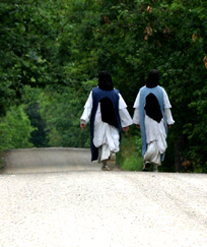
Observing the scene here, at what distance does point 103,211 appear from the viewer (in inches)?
328

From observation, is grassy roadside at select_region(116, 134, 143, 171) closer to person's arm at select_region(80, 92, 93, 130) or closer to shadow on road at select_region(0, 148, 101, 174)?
shadow on road at select_region(0, 148, 101, 174)

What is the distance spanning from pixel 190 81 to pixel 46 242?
465 inches

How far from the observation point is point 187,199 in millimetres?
9320

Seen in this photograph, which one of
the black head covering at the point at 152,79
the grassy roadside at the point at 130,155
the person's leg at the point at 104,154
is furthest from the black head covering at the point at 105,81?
the grassy roadside at the point at 130,155

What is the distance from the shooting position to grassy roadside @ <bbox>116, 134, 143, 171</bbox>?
26781mm

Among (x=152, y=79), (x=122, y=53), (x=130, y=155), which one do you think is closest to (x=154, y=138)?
(x=152, y=79)

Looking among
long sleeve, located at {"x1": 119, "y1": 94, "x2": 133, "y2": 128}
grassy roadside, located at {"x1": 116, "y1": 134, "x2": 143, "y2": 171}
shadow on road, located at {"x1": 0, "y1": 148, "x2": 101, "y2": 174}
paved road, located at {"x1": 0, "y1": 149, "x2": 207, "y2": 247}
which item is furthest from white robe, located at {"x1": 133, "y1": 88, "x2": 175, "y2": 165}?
shadow on road, located at {"x1": 0, "y1": 148, "x2": 101, "y2": 174}

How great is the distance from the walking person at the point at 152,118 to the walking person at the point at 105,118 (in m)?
0.38

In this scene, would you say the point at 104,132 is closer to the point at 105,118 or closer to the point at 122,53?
the point at 105,118

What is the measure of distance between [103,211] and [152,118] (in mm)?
6264

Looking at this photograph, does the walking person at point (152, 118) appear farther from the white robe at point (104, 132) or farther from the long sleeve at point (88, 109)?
the long sleeve at point (88, 109)

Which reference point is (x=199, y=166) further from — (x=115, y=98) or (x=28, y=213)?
(x=28, y=213)

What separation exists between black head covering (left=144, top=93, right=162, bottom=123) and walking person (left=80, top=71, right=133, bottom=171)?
47 cm

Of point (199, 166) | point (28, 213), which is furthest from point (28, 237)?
point (199, 166)
